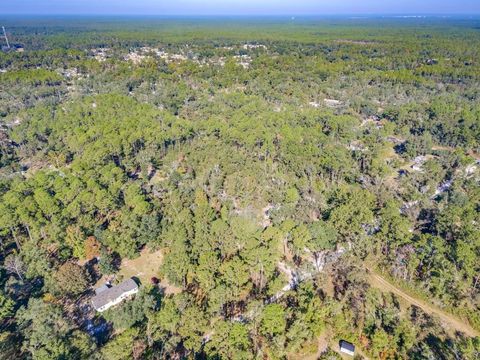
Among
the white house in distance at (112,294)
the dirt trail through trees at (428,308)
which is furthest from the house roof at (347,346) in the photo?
the white house in distance at (112,294)

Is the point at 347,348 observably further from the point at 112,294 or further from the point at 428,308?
the point at 112,294

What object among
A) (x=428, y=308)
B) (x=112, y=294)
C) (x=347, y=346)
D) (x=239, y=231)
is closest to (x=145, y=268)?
(x=112, y=294)

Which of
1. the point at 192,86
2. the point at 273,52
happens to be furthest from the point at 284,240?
the point at 273,52

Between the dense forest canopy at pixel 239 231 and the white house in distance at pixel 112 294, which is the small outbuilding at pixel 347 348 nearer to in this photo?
the dense forest canopy at pixel 239 231

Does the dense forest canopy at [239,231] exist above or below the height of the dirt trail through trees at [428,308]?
above

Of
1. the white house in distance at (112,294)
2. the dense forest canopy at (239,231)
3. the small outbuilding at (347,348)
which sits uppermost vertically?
the dense forest canopy at (239,231)

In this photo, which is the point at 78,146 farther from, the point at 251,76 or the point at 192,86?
the point at 251,76

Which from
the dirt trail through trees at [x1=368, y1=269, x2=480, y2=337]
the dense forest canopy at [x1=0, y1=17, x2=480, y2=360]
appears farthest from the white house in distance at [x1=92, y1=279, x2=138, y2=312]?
the dirt trail through trees at [x1=368, y1=269, x2=480, y2=337]

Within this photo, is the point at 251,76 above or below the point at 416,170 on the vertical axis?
above
